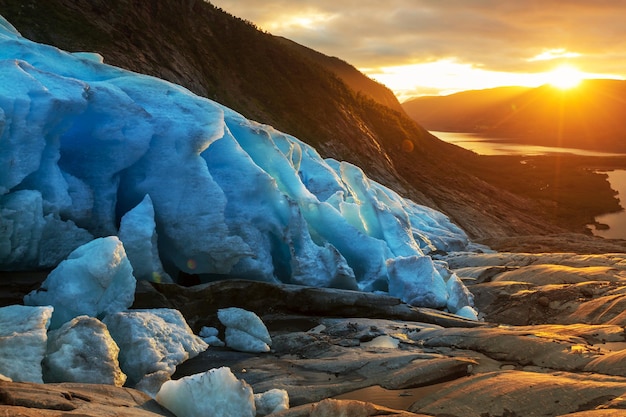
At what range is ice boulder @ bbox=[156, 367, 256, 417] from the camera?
4770 millimetres

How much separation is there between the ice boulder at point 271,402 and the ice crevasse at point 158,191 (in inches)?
148

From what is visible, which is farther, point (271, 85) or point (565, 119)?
point (565, 119)

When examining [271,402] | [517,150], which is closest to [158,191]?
[271,402]

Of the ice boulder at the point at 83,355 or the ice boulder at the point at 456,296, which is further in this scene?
the ice boulder at the point at 456,296

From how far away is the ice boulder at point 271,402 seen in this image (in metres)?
5.03

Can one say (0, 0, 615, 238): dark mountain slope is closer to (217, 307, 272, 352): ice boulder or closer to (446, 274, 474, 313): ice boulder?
(446, 274, 474, 313): ice boulder

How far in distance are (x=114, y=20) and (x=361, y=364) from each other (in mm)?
25296

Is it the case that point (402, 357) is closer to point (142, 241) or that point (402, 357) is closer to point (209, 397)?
point (209, 397)

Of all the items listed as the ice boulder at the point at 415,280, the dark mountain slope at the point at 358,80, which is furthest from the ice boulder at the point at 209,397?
the dark mountain slope at the point at 358,80

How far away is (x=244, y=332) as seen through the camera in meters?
7.31

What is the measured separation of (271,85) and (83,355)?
32.0 m

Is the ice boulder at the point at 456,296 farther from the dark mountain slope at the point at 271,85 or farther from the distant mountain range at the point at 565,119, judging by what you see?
the distant mountain range at the point at 565,119

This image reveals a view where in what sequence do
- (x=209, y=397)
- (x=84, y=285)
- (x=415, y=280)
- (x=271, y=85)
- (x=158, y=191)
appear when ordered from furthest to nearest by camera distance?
(x=271, y=85) → (x=415, y=280) → (x=158, y=191) → (x=84, y=285) → (x=209, y=397)

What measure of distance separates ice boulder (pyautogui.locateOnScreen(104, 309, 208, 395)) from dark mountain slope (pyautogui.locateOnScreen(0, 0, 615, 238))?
1976cm
